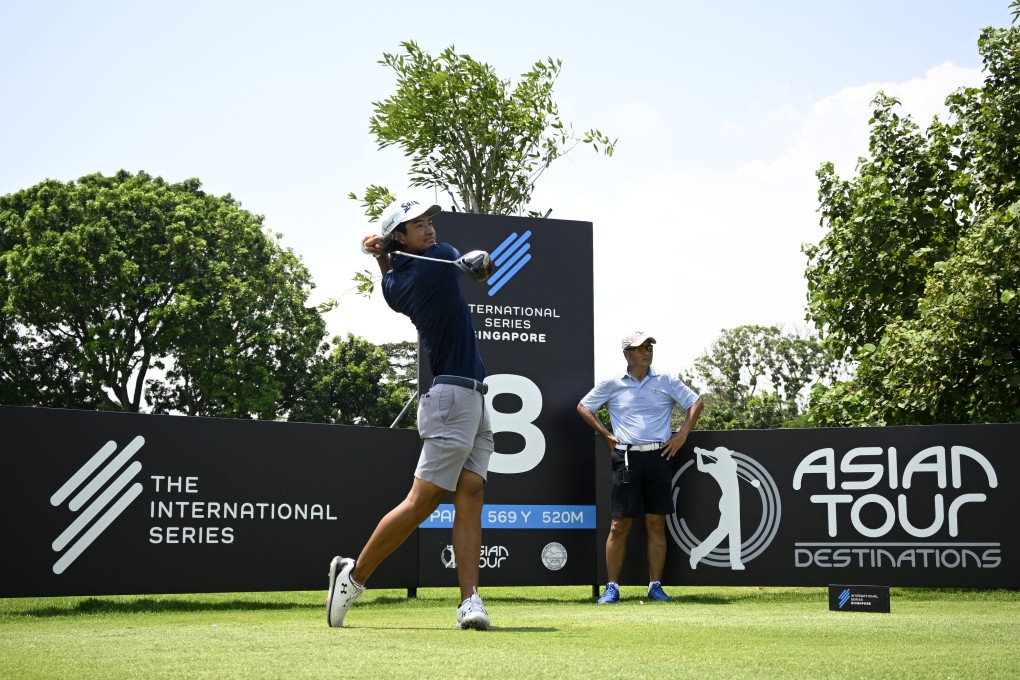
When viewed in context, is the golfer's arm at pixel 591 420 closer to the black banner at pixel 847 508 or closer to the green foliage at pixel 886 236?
the black banner at pixel 847 508

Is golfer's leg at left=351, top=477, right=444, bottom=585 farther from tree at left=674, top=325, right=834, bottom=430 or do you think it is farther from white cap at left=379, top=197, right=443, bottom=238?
tree at left=674, top=325, right=834, bottom=430

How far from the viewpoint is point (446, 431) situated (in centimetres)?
453

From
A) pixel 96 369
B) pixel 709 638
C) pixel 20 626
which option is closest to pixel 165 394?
pixel 96 369

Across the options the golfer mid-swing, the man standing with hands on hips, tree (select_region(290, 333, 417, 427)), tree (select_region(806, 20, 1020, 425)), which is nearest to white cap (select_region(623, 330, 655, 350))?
the man standing with hands on hips

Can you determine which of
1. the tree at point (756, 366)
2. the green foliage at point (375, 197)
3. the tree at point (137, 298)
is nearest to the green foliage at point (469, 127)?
the green foliage at point (375, 197)

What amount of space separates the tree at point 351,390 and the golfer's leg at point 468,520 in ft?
111

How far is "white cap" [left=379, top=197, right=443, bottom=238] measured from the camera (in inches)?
184

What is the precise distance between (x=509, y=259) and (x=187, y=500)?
9.89 ft

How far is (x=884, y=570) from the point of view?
7.25 m

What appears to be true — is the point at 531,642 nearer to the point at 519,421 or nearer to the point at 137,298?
the point at 519,421

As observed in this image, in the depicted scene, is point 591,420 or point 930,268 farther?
point 930,268

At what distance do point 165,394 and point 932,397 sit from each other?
85.9ft

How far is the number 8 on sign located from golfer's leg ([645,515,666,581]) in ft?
3.22

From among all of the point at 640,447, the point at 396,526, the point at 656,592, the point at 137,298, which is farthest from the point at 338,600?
the point at 137,298
